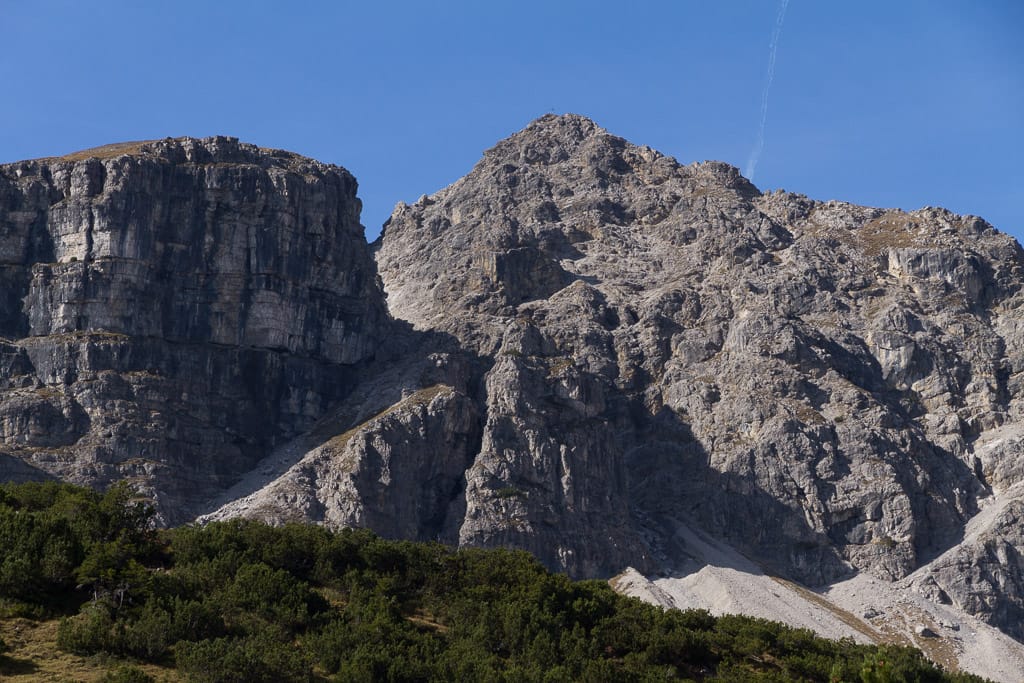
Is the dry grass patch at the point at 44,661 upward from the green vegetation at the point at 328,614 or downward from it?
downward

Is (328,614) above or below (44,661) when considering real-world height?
above

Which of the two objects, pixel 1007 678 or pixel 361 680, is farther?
pixel 1007 678

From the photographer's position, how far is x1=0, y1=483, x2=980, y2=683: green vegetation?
74.9 metres

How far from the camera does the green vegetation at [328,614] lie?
74938 millimetres

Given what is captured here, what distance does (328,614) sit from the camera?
8544 cm

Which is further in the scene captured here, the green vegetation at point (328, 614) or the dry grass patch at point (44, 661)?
the green vegetation at point (328, 614)

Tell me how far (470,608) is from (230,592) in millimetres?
14836

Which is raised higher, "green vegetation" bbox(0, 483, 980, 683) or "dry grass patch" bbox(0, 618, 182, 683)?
"green vegetation" bbox(0, 483, 980, 683)

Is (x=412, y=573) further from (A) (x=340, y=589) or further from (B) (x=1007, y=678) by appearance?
(B) (x=1007, y=678)

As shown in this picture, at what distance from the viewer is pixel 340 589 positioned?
92.9m

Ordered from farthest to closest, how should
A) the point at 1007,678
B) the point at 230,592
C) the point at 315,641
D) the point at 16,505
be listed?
→ the point at 1007,678 < the point at 16,505 < the point at 230,592 < the point at 315,641

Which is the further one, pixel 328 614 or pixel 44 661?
pixel 328 614

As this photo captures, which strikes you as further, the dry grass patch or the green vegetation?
the green vegetation

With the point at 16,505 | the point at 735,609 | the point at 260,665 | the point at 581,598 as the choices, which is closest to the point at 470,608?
the point at 581,598
